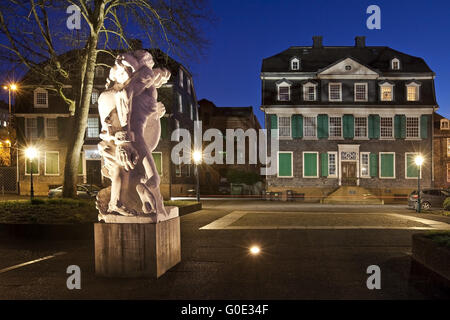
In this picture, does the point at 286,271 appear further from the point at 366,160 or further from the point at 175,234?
the point at 366,160

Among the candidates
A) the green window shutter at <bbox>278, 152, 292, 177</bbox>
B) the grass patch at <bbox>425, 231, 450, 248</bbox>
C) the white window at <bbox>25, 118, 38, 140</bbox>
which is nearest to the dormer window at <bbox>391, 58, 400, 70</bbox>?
the green window shutter at <bbox>278, 152, 292, 177</bbox>

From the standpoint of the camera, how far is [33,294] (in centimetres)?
543

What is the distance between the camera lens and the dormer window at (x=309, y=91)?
123 feet

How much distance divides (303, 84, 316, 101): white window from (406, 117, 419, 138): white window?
875 cm

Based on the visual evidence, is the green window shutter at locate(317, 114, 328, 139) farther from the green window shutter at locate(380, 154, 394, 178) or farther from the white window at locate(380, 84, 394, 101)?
the white window at locate(380, 84, 394, 101)

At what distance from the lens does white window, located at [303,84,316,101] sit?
37344 millimetres

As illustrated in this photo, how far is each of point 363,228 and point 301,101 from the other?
2621 centimetres

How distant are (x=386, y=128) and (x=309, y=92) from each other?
7.70m

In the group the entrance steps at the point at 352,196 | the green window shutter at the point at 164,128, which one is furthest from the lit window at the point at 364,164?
the green window shutter at the point at 164,128

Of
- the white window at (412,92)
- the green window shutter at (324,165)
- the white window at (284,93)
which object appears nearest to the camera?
the green window shutter at (324,165)

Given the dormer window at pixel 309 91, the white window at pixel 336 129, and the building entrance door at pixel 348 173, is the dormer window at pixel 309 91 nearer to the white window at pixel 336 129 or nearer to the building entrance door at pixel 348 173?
the white window at pixel 336 129

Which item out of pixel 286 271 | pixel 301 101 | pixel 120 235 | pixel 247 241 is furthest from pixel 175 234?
pixel 301 101

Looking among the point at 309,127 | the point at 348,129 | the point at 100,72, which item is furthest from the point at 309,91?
the point at 100,72

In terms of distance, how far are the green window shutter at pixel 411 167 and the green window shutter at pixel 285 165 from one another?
34.5 feet
